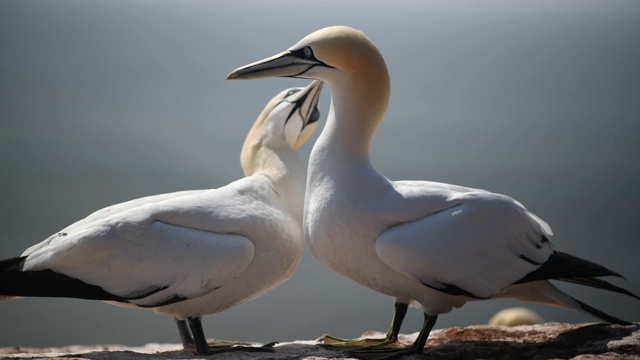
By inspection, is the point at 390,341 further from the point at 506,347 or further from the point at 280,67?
the point at 280,67

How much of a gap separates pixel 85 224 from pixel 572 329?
7.60 ft

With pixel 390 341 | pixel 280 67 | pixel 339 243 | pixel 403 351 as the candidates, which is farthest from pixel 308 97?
pixel 403 351

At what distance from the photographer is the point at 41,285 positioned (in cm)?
376

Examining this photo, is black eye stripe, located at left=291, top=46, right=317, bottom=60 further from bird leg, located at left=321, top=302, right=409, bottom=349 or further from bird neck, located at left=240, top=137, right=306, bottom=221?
bird leg, located at left=321, top=302, right=409, bottom=349

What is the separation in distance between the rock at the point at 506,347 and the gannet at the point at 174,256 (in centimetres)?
26

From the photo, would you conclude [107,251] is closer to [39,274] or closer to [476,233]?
[39,274]

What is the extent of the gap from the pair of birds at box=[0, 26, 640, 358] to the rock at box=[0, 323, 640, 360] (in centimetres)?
13

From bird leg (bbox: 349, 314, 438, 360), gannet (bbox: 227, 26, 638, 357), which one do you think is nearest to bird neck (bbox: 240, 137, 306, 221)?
gannet (bbox: 227, 26, 638, 357)

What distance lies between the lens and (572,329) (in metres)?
4.20

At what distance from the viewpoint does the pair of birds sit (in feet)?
12.3

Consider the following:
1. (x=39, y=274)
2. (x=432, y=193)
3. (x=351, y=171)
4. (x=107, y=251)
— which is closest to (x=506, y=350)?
(x=432, y=193)

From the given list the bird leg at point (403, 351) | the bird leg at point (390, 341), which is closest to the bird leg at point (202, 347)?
the bird leg at point (390, 341)

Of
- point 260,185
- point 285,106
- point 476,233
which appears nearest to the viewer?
point 476,233

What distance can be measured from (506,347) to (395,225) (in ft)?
2.52
